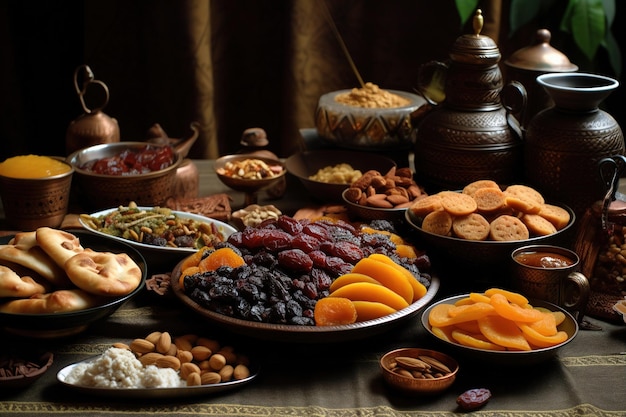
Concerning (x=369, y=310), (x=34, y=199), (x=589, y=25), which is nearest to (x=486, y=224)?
(x=369, y=310)

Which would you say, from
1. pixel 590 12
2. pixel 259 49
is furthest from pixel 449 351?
pixel 259 49

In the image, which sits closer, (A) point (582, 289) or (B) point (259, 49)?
(A) point (582, 289)

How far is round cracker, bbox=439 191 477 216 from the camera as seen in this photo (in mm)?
1754

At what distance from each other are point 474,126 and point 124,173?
3.23 feet

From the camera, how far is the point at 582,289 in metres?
1.58

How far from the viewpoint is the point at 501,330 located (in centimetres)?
145

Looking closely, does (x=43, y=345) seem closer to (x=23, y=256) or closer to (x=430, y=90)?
(x=23, y=256)

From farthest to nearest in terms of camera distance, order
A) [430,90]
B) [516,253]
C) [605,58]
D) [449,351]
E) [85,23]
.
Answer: [605,58], [85,23], [430,90], [516,253], [449,351]

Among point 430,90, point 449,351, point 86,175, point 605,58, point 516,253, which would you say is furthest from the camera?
point 605,58

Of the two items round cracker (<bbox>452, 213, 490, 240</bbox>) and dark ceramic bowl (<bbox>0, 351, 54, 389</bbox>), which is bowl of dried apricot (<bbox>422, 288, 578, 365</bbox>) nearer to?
round cracker (<bbox>452, 213, 490, 240</bbox>)

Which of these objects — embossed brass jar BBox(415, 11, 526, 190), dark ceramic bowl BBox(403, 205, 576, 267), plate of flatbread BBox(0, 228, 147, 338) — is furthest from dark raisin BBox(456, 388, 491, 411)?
embossed brass jar BBox(415, 11, 526, 190)

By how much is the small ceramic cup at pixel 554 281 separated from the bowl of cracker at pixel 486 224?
0.08 metres

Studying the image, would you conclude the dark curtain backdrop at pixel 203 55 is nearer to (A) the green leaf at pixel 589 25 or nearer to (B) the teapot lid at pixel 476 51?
(A) the green leaf at pixel 589 25

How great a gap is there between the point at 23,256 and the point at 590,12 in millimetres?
2303
